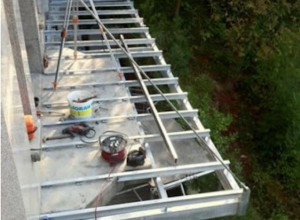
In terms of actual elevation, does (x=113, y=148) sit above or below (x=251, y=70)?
above

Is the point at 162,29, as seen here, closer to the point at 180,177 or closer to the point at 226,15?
the point at 226,15

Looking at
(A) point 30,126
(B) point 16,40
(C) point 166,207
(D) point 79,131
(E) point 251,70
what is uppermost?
(B) point 16,40

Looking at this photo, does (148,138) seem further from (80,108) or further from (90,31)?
(90,31)

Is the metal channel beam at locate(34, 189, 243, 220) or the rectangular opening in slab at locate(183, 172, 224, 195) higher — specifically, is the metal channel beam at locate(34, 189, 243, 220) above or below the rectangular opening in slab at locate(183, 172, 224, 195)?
A: above

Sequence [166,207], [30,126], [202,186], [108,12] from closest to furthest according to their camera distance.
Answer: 1. [30,126]
2. [166,207]
3. [202,186]
4. [108,12]

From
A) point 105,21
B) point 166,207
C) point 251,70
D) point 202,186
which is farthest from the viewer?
point 251,70

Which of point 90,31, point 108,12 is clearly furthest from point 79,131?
point 108,12

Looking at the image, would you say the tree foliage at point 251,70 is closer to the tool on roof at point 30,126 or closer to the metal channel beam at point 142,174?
the metal channel beam at point 142,174

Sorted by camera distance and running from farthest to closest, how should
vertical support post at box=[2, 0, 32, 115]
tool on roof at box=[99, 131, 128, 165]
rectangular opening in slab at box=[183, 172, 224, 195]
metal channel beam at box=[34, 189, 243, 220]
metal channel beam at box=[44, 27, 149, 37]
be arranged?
metal channel beam at box=[44, 27, 149, 37] < rectangular opening in slab at box=[183, 172, 224, 195] < tool on roof at box=[99, 131, 128, 165] < metal channel beam at box=[34, 189, 243, 220] < vertical support post at box=[2, 0, 32, 115]

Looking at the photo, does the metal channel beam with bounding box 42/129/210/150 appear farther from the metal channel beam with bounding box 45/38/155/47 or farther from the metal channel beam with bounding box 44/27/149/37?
the metal channel beam with bounding box 44/27/149/37

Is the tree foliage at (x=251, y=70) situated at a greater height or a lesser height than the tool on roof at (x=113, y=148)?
lesser

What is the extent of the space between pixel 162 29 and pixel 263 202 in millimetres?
4132

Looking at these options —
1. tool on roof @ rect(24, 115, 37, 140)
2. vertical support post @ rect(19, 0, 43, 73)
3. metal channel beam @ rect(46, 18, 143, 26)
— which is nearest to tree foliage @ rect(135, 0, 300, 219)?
metal channel beam @ rect(46, 18, 143, 26)

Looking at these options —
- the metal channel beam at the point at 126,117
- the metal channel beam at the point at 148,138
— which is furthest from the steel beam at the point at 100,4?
the metal channel beam at the point at 148,138
